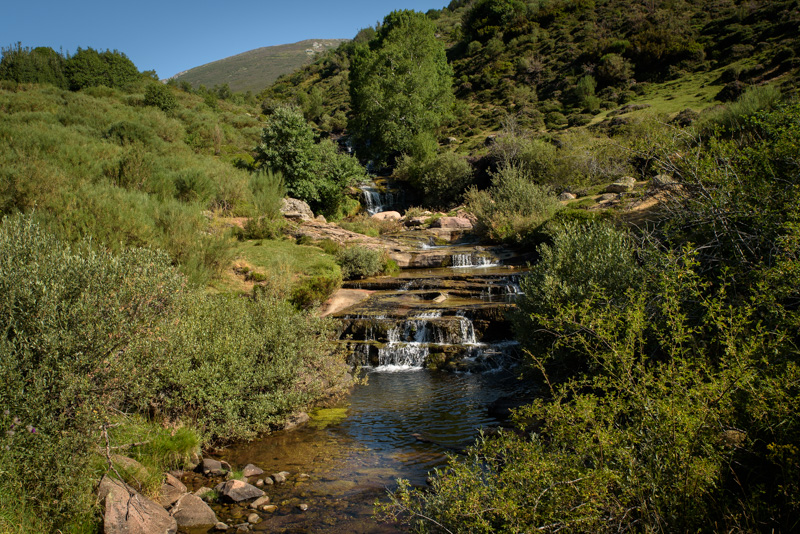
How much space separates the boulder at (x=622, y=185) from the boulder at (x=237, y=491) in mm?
17904

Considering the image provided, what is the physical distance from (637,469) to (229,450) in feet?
16.5

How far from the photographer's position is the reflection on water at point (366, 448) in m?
4.50

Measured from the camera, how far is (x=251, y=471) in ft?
17.4

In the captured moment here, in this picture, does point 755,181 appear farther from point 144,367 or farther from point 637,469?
point 144,367

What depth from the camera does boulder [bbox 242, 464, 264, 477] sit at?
5.26m

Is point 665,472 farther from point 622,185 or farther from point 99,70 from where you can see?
point 99,70

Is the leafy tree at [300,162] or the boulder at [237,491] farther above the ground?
the leafy tree at [300,162]

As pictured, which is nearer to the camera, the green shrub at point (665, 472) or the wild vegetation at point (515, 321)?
the green shrub at point (665, 472)

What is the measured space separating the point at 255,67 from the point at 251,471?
150605mm

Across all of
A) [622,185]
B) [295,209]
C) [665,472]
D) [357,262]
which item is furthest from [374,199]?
[665,472]

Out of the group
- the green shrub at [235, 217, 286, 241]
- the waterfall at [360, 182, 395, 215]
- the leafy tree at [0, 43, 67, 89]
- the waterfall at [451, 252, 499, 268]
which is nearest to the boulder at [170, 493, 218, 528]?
the green shrub at [235, 217, 286, 241]

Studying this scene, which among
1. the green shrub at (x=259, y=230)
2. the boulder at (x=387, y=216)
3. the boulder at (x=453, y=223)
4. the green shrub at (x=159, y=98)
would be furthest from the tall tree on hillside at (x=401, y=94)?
the green shrub at (x=259, y=230)

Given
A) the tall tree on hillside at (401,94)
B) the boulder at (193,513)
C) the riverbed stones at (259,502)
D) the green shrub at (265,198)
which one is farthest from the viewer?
the tall tree on hillside at (401,94)

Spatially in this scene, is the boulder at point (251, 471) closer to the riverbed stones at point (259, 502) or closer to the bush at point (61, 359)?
the riverbed stones at point (259, 502)
